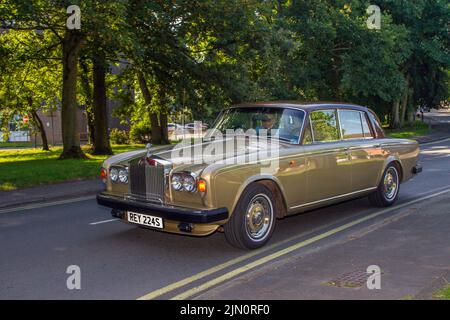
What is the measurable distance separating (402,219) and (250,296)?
4.14 meters

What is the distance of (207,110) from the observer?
1866 cm

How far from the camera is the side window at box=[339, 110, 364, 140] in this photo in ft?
25.7

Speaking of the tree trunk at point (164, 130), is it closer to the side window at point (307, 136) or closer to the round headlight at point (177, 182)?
the side window at point (307, 136)

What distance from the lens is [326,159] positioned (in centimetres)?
709

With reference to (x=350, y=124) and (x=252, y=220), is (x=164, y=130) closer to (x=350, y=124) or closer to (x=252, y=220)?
(x=350, y=124)

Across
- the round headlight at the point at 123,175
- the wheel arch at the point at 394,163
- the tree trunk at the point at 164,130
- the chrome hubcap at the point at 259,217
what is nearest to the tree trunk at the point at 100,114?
the tree trunk at the point at 164,130

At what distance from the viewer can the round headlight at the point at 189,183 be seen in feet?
18.7

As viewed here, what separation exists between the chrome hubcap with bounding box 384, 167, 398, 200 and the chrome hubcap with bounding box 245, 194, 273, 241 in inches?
127

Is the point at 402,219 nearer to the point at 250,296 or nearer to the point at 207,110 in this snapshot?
the point at 250,296

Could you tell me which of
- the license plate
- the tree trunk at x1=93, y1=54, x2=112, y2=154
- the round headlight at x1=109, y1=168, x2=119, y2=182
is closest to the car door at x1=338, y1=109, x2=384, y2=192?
the license plate

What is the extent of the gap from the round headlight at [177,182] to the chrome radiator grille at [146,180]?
0.66 ft

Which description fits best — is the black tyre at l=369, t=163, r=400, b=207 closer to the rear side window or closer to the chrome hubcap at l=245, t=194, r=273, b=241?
the rear side window

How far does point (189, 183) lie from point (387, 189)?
176 inches

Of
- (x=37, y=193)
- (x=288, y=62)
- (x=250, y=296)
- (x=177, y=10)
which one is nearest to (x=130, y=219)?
(x=250, y=296)
